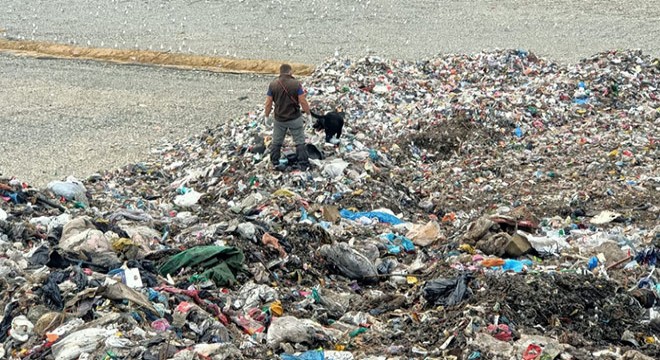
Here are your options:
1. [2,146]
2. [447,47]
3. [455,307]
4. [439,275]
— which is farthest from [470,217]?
[447,47]

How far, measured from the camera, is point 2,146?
A: 1387cm

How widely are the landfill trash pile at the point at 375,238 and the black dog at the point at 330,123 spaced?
20cm

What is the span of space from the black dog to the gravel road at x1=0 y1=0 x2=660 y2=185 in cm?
352

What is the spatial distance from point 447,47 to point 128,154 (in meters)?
9.03

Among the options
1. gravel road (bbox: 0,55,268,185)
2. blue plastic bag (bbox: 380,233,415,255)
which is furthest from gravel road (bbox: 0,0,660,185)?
Result: blue plastic bag (bbox: 380,233,415,255)

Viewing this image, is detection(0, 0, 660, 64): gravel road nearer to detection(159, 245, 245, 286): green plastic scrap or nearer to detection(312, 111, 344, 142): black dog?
detection(312, 111, 344, 142): black dog

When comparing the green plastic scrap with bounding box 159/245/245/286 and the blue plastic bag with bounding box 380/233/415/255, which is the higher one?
the green plastic scrap with bounding box 159/245/245/286

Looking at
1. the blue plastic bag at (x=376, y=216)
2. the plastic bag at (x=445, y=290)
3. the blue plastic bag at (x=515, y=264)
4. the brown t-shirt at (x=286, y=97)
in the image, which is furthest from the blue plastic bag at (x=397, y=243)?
the brown t-shirt at (x=286, y=97)

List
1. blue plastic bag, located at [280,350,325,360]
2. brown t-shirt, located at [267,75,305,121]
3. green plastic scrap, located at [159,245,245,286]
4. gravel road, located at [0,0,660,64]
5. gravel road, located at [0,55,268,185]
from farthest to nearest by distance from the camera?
1. gravel road, located at [0,0,660,64]
2. gravel road, located at [0,55,268,185]
3. brown t-shirt, located at [267,75,305,121]
4. green plastic scrap, located at [159,245,245,286]
5. blue plastic bag, located at [280,350,325,360]

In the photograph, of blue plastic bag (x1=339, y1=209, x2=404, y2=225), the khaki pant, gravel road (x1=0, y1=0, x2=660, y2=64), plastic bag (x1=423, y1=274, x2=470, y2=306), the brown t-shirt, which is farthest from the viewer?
gravel road (x1=0, y1=0, x2=660, y2=64)

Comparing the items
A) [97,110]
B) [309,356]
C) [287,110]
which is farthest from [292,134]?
[97,110]

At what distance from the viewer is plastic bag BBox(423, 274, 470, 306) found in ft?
21.3

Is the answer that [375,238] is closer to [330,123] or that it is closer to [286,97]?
[286,97]

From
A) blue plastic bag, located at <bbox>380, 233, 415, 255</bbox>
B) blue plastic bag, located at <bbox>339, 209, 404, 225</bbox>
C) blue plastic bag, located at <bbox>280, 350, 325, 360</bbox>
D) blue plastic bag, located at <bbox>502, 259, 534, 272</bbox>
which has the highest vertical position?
blue plastic bag, located at <bbox>280, 350, 325, 360</bbox>
